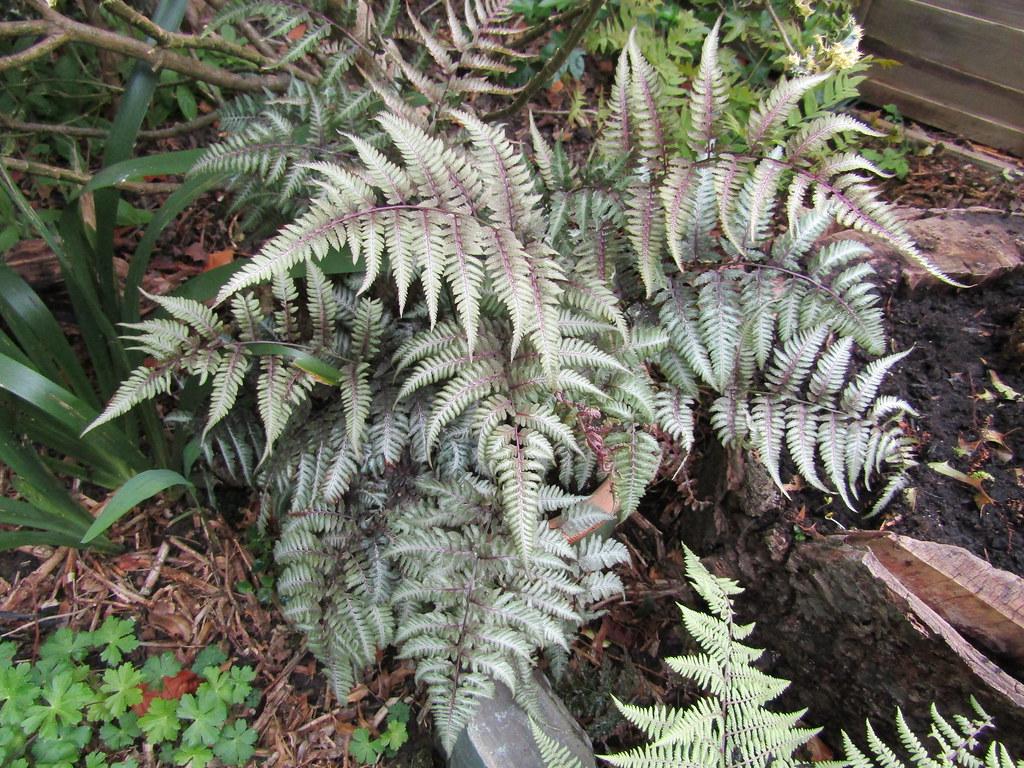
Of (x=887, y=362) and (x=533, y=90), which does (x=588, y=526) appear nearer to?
(x=887, y=362)

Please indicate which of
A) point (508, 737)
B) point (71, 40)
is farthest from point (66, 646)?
Result: point (71, 40)

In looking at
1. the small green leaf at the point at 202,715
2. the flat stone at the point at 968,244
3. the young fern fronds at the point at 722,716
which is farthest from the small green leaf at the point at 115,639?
the flat stone at the point at 968,244

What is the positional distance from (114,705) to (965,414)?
2.68 metres

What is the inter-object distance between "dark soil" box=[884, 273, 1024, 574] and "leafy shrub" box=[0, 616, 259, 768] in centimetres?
199

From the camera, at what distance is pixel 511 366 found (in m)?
1.87

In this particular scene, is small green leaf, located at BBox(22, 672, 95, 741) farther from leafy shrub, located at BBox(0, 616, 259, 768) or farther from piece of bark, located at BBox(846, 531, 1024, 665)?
piece of bark, located at BBox(846, 531, 1024, 665)

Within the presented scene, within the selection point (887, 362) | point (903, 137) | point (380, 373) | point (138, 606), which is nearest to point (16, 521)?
point (138, 606)

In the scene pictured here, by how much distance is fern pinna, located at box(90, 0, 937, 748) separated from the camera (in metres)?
1.69

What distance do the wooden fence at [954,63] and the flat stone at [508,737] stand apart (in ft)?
10.7

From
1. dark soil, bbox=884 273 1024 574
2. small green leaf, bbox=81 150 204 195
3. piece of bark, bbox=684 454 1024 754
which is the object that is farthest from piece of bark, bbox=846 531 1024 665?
small green leaf, bbox=81 150 204 195

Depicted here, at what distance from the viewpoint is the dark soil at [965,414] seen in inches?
78.8

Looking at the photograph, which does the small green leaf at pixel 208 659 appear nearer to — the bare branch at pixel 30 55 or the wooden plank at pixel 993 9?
the bare branch at pixel 30 55

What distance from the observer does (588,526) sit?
6.66 feet

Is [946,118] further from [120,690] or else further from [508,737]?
[120,690]
